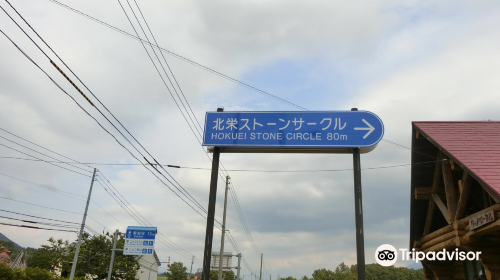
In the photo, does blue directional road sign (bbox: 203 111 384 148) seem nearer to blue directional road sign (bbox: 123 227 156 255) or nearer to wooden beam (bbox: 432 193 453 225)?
wooden beam (bbox: 432 193 453 225)

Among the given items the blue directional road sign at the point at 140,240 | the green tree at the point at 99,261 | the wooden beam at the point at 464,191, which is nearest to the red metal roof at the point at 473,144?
the wooden beam at the point at 464,191

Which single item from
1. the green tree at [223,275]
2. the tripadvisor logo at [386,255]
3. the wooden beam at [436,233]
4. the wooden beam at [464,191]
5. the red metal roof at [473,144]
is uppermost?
the red metal roof at [473,144]

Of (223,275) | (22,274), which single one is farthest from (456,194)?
(223,275)

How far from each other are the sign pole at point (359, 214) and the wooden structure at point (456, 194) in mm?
2264

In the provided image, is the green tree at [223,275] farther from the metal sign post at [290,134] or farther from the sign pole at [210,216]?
the metal sign post at [290,134]

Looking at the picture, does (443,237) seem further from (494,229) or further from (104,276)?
(104,276)

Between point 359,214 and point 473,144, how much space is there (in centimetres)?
393

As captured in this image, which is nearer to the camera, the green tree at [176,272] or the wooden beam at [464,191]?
the wooden beam at [464,191]

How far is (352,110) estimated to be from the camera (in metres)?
9.28

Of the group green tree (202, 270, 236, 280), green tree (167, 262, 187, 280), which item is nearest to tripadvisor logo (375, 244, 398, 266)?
green tree (167, 262, 187, 280)

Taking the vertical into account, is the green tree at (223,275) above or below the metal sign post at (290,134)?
below

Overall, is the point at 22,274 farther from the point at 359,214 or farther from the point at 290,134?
the point at 359,214

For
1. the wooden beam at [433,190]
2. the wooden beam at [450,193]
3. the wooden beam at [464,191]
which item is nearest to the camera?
the wooden beam at [464,191]

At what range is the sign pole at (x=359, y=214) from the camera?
790 centimetres
